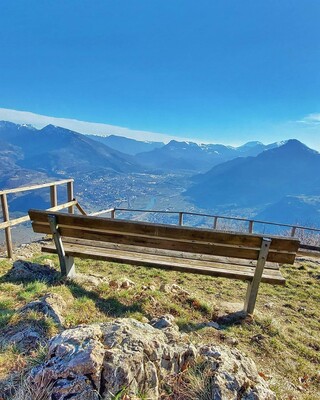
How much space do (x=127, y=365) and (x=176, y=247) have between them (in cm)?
198

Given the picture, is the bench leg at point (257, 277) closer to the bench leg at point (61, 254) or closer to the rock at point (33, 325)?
the rock at point (33, 325)

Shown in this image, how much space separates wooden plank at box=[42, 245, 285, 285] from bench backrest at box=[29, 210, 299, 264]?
12.1 inches

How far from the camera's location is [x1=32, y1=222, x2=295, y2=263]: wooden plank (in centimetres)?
349

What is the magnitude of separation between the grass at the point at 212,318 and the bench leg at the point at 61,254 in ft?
0.84

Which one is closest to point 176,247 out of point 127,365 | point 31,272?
point 127,365

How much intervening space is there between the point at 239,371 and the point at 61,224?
9.62ft

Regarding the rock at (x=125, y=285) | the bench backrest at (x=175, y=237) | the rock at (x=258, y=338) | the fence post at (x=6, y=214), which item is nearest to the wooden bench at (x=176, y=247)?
Answer: the bench backrest at (x=175, y=237)

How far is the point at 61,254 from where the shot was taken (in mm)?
4176

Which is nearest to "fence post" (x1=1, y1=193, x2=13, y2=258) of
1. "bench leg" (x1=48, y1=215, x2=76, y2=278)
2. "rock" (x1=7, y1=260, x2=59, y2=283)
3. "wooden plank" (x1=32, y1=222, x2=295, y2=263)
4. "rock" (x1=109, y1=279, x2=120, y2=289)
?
"rock" (x1=7, y1=260, x2=59, y2=283)

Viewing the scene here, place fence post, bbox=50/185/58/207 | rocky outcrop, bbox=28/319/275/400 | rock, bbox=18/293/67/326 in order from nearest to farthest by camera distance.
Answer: rocky outcrop, bbox=28/319/275/400 → rock, bbox=18/293/67/326 → fence post, bbox=50/185/58/207

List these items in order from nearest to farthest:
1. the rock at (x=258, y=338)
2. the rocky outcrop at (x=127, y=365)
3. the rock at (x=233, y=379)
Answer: the rocky outcrop at (x=127, y=365)
the rock at (x=233, y=379)
the rock at (x=258, y=338)

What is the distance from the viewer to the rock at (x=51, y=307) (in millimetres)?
2916

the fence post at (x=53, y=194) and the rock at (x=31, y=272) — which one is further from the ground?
the fence post at (x=53, y=194)

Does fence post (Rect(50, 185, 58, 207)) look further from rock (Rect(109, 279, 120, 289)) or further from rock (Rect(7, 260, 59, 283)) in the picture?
rock (Rect(109, 279, 120, 289))
